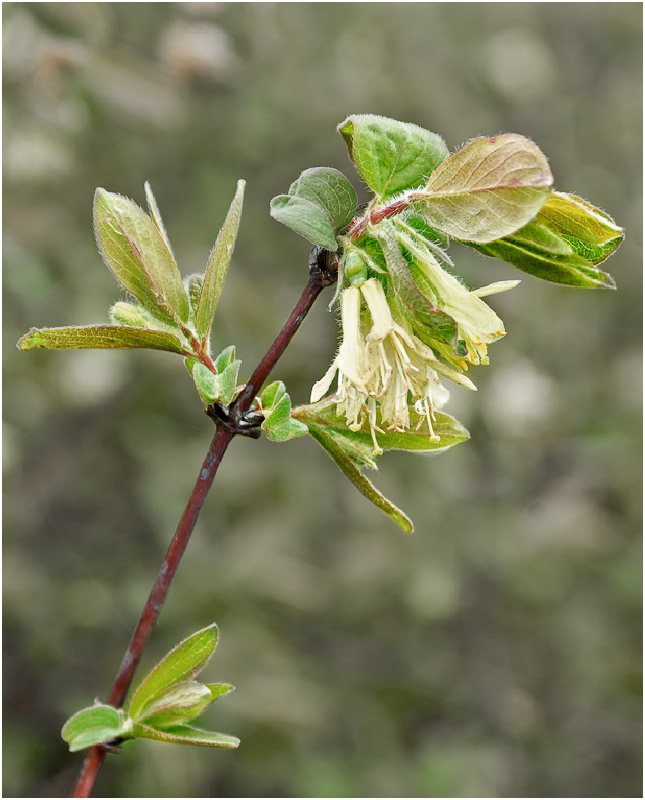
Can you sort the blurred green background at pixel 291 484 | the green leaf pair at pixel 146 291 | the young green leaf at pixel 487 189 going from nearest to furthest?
the young green leaf at pixel 487 189 → the green leaf pair at pixel 146 291 → the blurred green background at pixel 291 484

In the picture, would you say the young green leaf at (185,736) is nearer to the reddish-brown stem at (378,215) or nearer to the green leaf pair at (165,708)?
the green leaf pair at (165,708)

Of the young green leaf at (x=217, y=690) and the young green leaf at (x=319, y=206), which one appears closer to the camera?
the young green leaf at (x=319, y=206)

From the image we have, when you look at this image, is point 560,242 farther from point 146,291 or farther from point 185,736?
point 185,736

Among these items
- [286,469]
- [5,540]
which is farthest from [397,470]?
[5,540]

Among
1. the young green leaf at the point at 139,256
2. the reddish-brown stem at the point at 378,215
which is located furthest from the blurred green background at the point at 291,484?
the reddish-brown stem at the point at 378,215

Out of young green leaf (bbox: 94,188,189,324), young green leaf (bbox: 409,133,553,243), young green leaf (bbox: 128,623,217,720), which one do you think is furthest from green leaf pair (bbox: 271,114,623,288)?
young green leaf (bbox: 128,623,217,720)

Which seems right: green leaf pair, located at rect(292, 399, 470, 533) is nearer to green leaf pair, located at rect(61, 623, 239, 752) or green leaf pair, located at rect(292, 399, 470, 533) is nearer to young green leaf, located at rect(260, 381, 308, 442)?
young green leaf, located at rect(260, 381, 308, 442)

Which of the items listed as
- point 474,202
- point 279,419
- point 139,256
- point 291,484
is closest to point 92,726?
point 279,419
